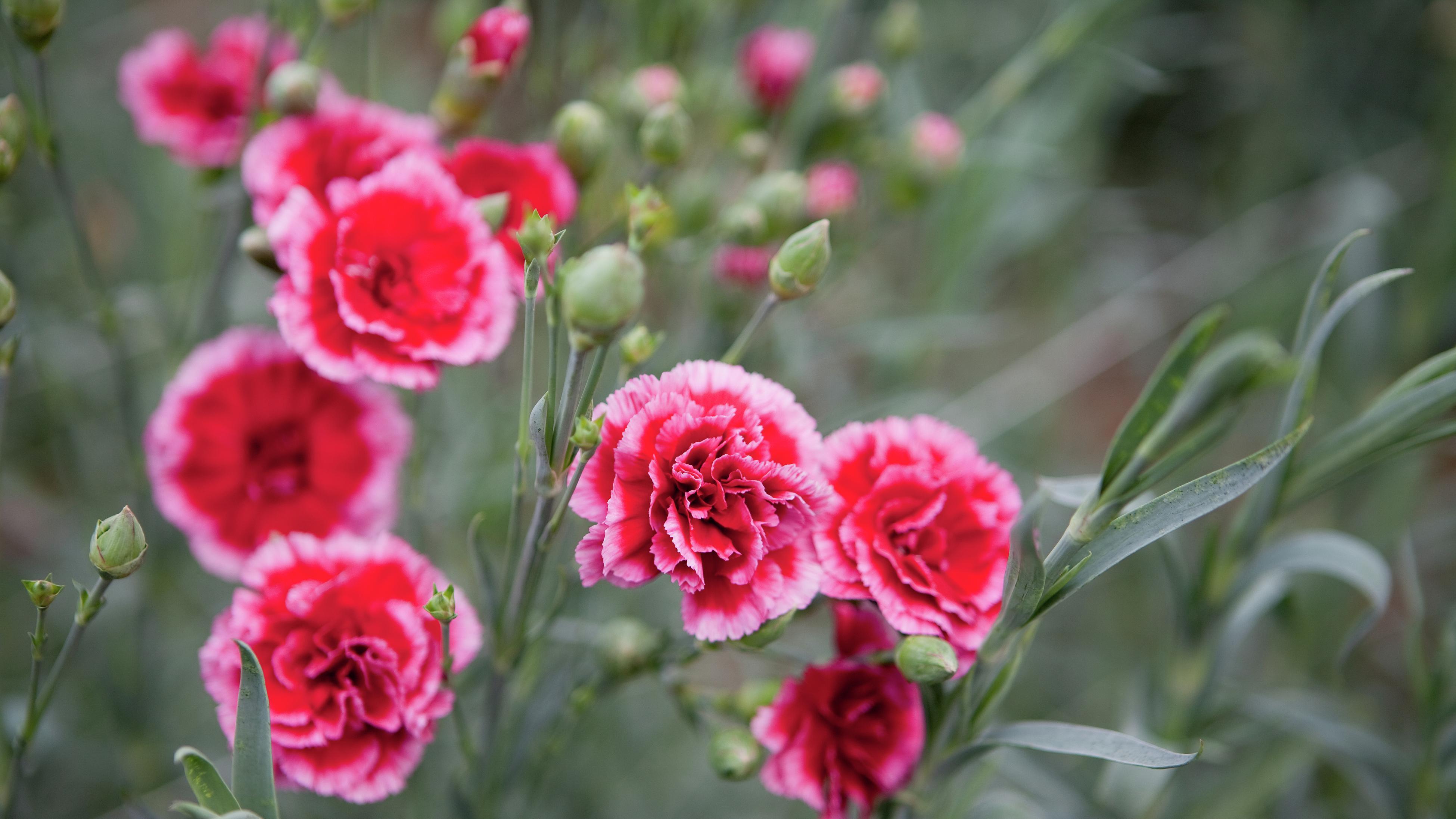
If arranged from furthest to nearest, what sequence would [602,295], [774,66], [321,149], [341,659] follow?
[774,66]
[321,149]
[341,659]
[602,295]

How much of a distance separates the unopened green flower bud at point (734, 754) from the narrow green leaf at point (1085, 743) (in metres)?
0.12

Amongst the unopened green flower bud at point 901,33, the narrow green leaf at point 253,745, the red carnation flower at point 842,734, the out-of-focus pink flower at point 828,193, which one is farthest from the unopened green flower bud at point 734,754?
the unopened green flower bud at point 901,33

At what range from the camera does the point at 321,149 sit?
1.92 ft

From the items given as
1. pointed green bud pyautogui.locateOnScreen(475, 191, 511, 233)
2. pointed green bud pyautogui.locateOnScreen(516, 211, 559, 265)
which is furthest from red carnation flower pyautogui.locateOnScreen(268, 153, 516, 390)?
pointed green bud pyautogui.locateOnScreen(516, 211, 559, 265)

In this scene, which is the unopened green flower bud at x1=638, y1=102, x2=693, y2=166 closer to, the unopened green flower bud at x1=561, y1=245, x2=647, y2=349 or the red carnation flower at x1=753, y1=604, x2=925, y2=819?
the unopened green flower bud at x1=561, y1=245, x2=647, y2=349

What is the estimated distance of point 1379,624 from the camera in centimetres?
141

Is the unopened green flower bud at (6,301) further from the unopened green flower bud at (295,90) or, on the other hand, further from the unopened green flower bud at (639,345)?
the unopened green flower bud at (639,345)

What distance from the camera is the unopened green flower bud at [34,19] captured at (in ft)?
1.74

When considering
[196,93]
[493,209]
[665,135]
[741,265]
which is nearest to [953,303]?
[741,265]

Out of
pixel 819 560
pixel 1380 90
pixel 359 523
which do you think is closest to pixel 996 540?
pixel 819 560

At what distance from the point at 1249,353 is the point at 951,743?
0.27 meters

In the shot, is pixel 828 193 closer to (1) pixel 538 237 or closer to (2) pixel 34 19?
(1) pixel 538 237

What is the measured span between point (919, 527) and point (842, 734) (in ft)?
0.41

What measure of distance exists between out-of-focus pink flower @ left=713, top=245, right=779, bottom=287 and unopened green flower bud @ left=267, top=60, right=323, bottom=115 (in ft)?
1.01
